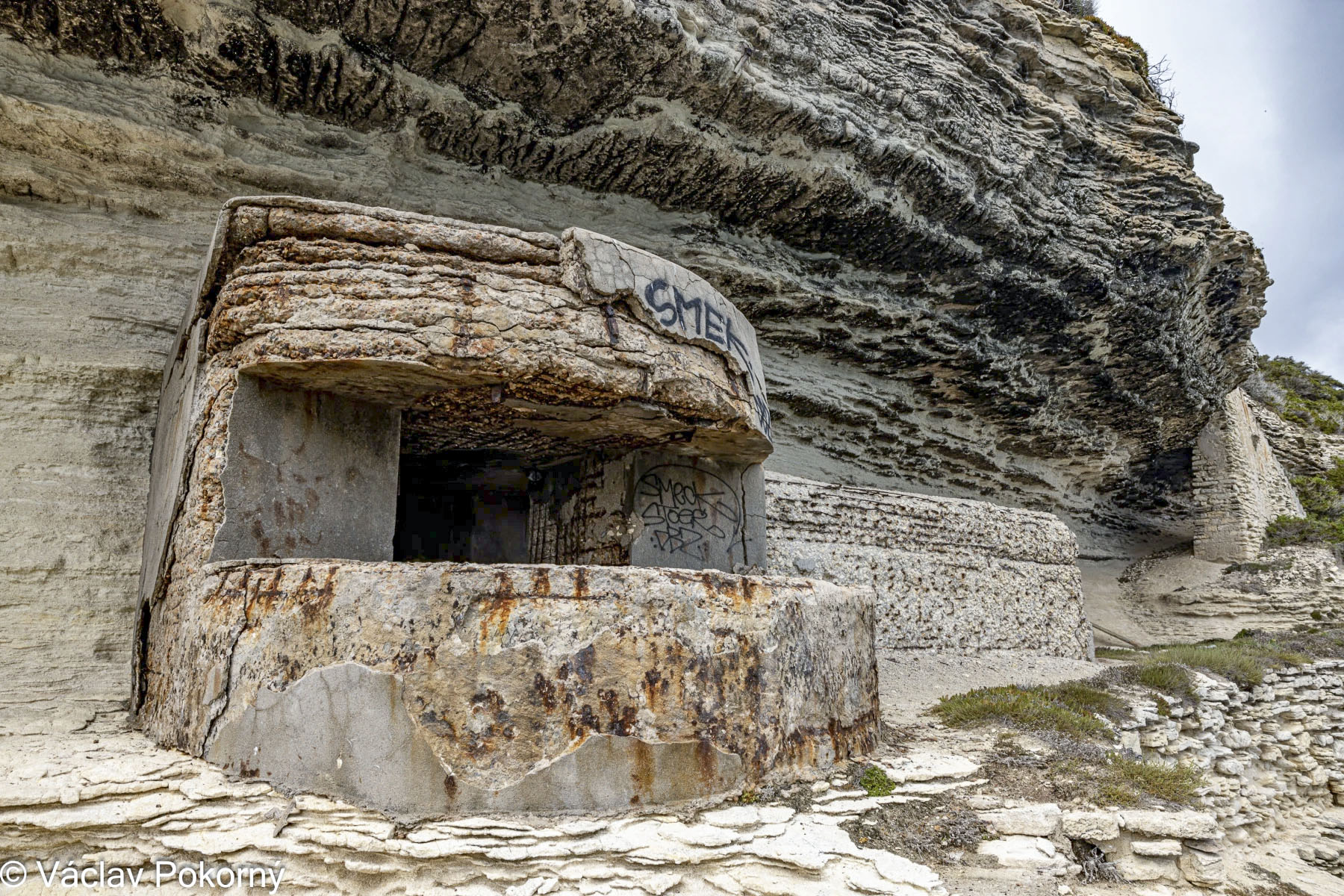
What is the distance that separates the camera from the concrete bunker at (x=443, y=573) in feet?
7.89

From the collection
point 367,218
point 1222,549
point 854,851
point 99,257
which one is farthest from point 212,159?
point 1222,549

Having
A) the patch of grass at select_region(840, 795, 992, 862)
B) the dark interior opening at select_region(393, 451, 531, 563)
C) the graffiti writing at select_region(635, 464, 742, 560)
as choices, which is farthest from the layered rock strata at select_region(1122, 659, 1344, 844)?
the dark interior opening at select_region(393, 451, 531, 563)

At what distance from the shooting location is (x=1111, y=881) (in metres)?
2.90

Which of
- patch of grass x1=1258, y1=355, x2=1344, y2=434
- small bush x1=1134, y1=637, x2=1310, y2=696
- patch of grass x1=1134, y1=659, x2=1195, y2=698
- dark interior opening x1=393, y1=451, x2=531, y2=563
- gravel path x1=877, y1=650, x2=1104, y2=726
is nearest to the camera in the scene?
dark interior opening x1=393, y1=451, x2=531, y2=563

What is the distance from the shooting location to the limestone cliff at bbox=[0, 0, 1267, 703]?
383 centimetres

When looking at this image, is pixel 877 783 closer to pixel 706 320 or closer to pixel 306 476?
pixel 706 320

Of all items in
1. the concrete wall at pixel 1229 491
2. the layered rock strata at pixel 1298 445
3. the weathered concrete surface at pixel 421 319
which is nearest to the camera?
the weathered concrete surface at pixel 421 319

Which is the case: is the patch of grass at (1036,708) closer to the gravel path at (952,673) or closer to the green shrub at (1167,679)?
Result: the gravel path at (952,673)

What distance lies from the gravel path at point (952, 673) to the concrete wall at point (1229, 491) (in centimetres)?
518

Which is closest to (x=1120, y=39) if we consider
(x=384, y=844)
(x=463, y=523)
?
(x=463, y=523)

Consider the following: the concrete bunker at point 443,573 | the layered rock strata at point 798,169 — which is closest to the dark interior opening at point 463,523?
the concrete bunker at point 443,573

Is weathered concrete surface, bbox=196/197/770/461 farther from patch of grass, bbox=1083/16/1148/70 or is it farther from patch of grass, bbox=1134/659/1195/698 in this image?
patch of grass, bbox=1083/16/1148/70

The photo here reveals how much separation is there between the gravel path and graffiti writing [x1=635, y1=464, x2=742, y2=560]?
139 cm

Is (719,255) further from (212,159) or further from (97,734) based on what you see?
(97,734)
